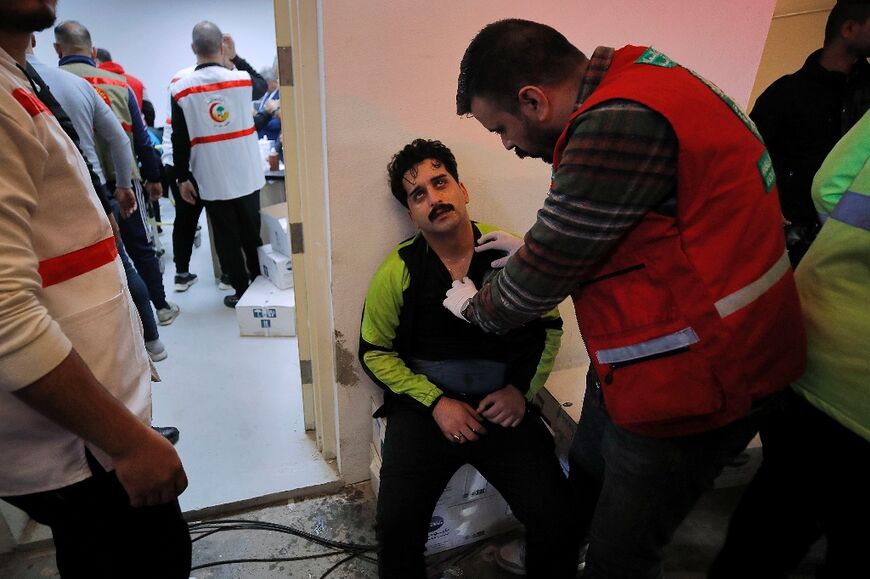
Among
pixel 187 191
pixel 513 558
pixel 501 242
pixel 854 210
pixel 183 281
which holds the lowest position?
pixel 183 281

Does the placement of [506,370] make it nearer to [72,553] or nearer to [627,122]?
[627,122]

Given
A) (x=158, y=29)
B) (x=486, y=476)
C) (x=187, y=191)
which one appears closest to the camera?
(x=486, y=476)

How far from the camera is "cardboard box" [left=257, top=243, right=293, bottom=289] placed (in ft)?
9.79

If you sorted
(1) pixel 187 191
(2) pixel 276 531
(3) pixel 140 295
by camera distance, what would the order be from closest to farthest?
(2) pixel 276 531 → (3) pixel 140 295 → (1) pixel 187 191

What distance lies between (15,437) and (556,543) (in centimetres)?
123

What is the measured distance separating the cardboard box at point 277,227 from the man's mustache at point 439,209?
71.4 inches

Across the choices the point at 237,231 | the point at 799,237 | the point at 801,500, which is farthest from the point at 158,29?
the point at 801,500

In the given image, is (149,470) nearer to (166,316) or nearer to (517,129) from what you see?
(517,129)

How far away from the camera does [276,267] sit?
118 inches

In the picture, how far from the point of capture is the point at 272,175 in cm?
350

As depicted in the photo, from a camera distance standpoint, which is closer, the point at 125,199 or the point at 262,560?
the point at 262,560

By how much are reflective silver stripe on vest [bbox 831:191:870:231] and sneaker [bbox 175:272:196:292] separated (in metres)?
3.64

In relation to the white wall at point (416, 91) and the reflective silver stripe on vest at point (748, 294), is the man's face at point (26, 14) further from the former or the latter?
the reflective silver stripe on vest at point (748, 294)

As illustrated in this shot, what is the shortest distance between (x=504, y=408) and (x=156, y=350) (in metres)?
2.10
